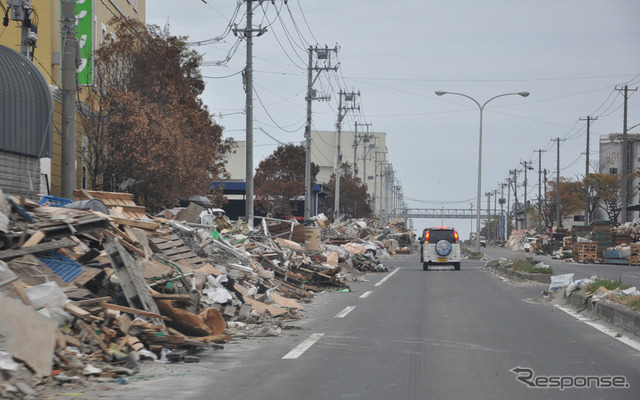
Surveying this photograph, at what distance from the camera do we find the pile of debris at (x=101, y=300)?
7594 mm

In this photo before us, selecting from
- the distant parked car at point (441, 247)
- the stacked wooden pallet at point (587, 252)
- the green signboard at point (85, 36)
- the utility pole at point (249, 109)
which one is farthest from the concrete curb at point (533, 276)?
the stacked wooden pallet at point (587, 252)

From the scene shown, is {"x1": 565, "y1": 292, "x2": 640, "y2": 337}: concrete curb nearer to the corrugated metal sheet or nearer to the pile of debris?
the pile of debris

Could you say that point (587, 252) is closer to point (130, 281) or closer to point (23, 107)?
point (23, 107)

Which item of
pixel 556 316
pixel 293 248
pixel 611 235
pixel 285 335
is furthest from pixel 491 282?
pixel 611 235

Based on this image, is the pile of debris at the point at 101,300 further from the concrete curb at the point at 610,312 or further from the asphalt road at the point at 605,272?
the asphalt road at the point at 605,272

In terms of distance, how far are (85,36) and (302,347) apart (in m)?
19.4

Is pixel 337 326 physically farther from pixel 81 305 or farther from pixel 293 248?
pixel 293 248

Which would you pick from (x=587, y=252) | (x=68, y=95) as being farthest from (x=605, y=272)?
(x=68, y=95)

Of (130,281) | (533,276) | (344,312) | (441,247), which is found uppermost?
(130,281)

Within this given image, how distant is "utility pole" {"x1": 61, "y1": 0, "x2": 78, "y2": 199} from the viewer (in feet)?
52.0

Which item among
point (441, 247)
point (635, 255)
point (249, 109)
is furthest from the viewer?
point (635, 255)

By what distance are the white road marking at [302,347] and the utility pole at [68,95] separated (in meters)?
7.34

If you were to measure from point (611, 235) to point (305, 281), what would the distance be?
30.8 meters

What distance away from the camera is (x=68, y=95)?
15812mm
